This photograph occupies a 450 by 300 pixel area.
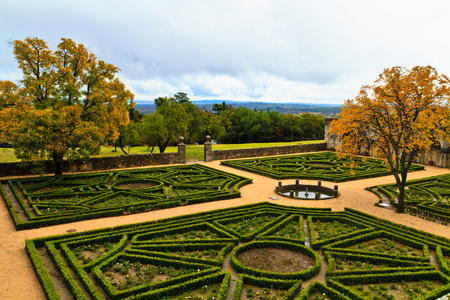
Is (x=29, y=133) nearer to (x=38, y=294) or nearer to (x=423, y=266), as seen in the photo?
(x=38, y=294)

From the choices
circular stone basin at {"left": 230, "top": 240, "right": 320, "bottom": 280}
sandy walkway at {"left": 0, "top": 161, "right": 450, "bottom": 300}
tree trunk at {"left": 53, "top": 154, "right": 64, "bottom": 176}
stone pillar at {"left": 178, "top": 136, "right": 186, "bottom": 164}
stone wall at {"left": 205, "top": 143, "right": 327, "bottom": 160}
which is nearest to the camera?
sandy walkway at {"left": 0, "top": 161, "right": 450, "bottom": 300}

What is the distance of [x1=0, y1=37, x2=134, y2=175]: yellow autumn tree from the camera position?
17359mm

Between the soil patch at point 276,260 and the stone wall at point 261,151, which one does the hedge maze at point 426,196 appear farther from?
the stone wall at point 261,151

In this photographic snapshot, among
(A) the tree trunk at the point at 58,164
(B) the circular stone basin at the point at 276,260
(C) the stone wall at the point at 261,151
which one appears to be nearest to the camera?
(B) the circular stone basin at the point at 276,260

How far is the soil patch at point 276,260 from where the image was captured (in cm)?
982

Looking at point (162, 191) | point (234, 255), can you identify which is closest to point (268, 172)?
point (162, 191)

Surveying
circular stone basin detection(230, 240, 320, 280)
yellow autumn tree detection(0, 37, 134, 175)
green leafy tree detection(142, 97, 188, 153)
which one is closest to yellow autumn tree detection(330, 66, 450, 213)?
circular stone basin detection(230, 240, 320, 280)

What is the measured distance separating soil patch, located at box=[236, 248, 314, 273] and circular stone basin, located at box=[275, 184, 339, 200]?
22.8 ft

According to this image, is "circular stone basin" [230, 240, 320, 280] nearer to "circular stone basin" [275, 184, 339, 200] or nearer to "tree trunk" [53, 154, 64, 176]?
"circular stone basin" [275, 184, 339, 200]

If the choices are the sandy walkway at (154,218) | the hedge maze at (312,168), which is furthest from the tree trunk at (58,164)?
the hedge maze at (312,168)

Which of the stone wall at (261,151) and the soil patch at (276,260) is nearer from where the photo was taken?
the soil patch at (276,260)

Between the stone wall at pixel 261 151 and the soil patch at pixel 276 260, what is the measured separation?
18.0 meters

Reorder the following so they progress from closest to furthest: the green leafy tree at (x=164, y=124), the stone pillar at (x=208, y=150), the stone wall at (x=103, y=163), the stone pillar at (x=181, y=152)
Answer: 1. the stone wall at (x=103, y=163)
2. the stone pillar at (x=181, y=152)
3. the stone pillar at (x=208, y=150)
4. the green leafy tree at (x=164, y=124)

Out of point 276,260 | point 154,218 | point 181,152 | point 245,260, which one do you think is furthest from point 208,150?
point 276,260
